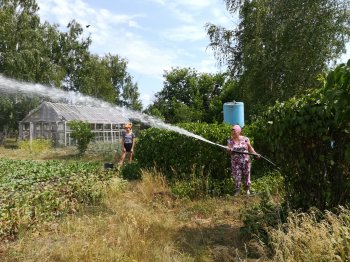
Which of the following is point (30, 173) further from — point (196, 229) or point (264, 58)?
point (264, 58)

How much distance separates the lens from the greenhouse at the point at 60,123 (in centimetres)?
3017

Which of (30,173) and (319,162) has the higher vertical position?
(319,162)

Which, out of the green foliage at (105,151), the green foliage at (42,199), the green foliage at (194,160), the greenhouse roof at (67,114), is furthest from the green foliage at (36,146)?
the green foliage at (194,160)

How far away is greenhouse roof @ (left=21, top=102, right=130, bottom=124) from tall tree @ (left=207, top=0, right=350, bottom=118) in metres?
16.4

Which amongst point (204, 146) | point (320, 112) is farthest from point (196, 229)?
point (204, 146)

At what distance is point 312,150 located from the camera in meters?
4.92

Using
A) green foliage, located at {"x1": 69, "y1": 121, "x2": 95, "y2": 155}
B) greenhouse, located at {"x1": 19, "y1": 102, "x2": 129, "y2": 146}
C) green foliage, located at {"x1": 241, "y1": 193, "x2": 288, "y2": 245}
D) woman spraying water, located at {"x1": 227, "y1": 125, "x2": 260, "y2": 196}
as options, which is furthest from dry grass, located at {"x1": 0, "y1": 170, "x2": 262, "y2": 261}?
greenhouse, located at {"x1": 19, "y1": 102, "x2": 129, "y2": 146}

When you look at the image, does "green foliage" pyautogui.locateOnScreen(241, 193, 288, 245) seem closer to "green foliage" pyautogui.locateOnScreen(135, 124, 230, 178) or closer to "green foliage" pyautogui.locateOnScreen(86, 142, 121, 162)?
"green foliage" pyautogui.locateOnScreen(135, 124, 230, 178)

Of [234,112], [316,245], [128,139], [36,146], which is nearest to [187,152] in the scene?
[128,139]

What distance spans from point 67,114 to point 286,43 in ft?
61.9

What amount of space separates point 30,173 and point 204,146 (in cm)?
533

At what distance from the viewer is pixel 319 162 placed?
488cm

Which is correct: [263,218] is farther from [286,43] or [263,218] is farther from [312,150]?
[286,43]

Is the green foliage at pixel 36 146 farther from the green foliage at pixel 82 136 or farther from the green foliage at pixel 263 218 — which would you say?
the green foliage at pixel 263 218
